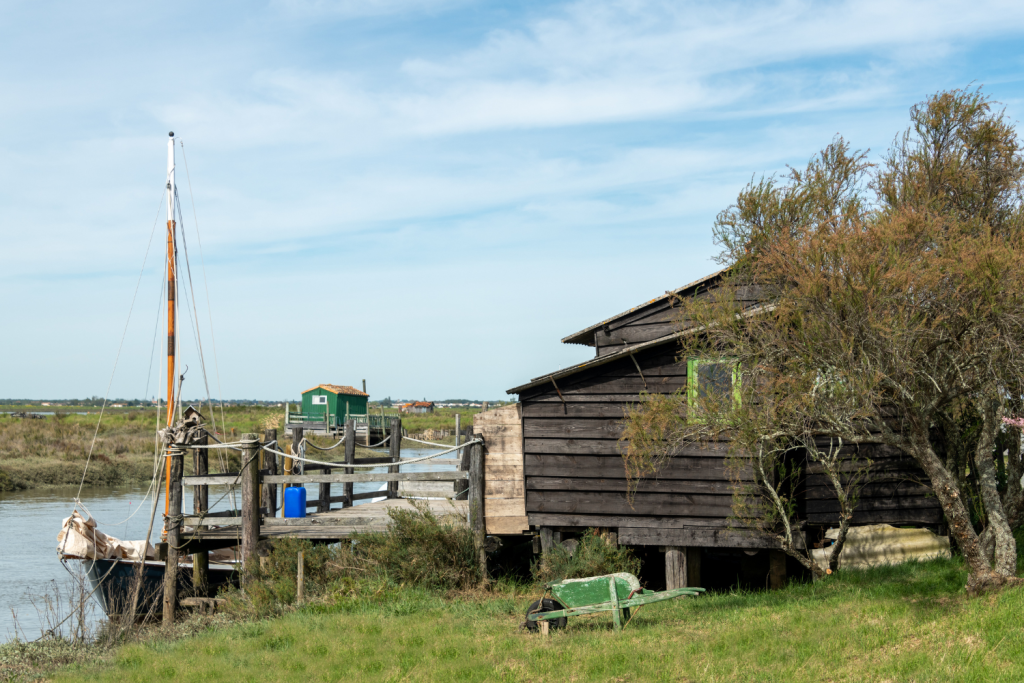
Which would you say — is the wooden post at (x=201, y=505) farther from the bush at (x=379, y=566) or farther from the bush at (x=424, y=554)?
the bush at (x=424, y=554)

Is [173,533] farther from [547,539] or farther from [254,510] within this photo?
[547,539]

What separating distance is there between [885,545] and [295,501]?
1039cm

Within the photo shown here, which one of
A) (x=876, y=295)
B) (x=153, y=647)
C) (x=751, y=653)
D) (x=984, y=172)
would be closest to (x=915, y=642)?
(x=751, y=653)

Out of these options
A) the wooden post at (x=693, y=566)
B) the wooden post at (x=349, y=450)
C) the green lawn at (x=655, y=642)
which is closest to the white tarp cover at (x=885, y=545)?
the green lawn at (x=655, y=642)

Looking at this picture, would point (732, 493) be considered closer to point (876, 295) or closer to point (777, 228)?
point (777, 228)

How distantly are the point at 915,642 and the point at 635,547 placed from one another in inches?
210


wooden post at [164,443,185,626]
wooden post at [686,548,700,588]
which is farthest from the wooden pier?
wooden post at [686,548,700,588]

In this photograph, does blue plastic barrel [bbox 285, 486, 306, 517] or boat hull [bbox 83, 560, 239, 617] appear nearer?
boat hull [bbox 83, 560, 239, 617]

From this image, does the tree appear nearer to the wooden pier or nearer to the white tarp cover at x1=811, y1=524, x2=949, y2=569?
the white tarp cover at x1=811, y1=524, x2=949, y2=569

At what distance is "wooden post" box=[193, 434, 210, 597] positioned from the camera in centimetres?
1412

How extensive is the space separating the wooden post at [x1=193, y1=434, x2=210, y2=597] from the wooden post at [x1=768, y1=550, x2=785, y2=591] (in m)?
9.14

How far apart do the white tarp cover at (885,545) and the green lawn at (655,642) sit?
3.09 feet

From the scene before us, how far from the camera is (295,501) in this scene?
15805mm

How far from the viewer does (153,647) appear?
10.5m
